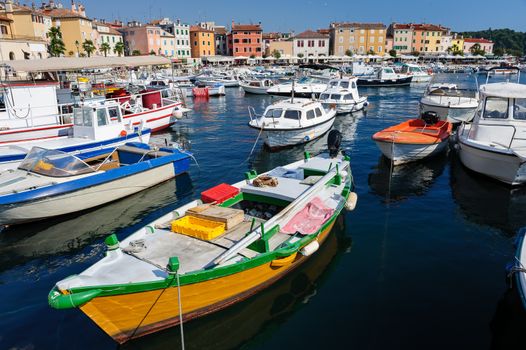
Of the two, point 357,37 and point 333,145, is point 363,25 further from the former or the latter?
point 333,145

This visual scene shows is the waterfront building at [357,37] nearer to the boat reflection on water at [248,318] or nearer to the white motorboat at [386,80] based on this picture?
the white motorboat at [386,80]

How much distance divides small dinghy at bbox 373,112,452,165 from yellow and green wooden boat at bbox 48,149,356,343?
702 centimetres

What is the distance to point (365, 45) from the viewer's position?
385ft

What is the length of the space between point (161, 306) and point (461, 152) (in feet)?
49.0

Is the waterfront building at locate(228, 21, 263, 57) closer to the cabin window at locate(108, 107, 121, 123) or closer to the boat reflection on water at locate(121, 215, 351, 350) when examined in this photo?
the cabin window at locate(108, 107, 121, 123)

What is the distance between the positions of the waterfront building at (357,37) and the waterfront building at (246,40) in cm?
2509

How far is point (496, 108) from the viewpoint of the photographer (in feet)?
50.6

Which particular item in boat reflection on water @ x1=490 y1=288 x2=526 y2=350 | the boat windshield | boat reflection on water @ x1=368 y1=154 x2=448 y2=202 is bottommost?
boat reflection on water @ x1=490 y1=288 x2=526 y2=350

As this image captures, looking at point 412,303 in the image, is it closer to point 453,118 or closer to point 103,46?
point 453,118

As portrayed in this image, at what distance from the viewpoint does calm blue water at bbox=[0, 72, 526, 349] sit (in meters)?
7.25

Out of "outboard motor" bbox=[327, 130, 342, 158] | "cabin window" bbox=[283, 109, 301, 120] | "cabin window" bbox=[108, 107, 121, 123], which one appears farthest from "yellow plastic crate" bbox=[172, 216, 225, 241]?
"cabin window" bbox=[283, 109, 301, 120]

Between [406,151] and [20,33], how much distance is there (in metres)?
69.7

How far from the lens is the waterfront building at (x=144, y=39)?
9475 centimetres

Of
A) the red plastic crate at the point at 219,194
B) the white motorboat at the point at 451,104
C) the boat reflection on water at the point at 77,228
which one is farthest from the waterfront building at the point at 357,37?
the red plastic crate at the point at 219,194
